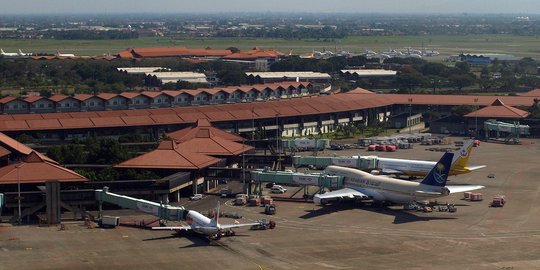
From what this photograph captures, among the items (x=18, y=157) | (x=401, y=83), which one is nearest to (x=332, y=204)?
(x=18, y=157)

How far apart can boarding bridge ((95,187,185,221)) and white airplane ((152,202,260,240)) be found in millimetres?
1708

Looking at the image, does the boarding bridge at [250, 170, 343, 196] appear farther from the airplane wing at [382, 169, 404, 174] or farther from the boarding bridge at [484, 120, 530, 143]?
the boarding bridge at [484, 120, 530, 143]

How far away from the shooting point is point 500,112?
12825 cm

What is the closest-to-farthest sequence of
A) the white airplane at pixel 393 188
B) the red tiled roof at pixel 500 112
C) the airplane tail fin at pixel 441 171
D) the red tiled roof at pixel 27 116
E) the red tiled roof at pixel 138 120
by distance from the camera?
1. the airplane tail fin at pixel 441 171
2. the white airplane at pixel 393 188
3. the red tiled roof at pixel 27 116
4. the red tiled roof at pixel 138 120
5. the red tiled roof at pixel 500 112

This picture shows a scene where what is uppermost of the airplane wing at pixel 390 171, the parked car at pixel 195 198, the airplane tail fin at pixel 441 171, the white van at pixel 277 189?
the airplane tail fin at pixel 441 171

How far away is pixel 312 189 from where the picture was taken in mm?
84312

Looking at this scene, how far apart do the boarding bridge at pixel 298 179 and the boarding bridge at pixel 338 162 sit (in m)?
8.81

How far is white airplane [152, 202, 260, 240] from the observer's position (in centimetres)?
6456

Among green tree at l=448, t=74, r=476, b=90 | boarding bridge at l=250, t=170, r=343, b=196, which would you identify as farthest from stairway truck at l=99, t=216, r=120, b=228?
green tree at l=448, t=74, r=476, b=90

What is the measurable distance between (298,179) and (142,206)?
47.1 ft

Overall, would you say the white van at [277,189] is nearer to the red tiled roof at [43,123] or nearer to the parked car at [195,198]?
the parked car at [195,198]

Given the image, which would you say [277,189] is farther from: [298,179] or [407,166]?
[407,166]

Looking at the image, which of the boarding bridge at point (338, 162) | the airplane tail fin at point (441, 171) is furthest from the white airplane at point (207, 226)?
the boarding bridge at point (338, 162)

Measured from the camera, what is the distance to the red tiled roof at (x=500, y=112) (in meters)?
127
